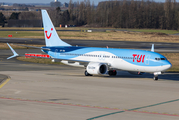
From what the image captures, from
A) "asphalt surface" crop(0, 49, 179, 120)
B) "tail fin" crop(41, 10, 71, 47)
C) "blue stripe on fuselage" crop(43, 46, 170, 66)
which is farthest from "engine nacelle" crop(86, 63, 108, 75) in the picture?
"tail fin" crop(41, 10, 71, 47)

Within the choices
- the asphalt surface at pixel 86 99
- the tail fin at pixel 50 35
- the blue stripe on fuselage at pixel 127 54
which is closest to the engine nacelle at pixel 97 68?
the asphalt surface at pixel 86 99

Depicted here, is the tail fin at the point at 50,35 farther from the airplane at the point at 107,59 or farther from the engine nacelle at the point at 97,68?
the engine nacelle at the point at 97,68

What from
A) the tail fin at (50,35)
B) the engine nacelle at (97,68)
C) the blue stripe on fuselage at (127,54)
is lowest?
the engine nacelle at (97,68)

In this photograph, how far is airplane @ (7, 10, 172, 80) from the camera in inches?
1557

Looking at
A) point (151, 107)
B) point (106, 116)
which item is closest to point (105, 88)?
Answer: point (151, 107)

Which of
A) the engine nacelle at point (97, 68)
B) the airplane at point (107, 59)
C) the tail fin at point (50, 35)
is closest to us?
the airplane at point (107, 59)

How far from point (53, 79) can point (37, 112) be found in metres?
18.5

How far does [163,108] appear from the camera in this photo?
78.7 ft

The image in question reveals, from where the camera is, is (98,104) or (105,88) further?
(105,88)

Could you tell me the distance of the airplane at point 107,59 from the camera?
130 ft

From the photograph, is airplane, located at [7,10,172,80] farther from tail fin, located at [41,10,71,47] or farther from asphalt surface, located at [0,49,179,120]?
asphalt surface, located at [0,49,179,120]

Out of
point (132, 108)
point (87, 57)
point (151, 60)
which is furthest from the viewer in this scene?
point (87, 57)

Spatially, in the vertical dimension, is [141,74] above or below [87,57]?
below

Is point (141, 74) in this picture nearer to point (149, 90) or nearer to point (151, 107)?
point (149, 90)
